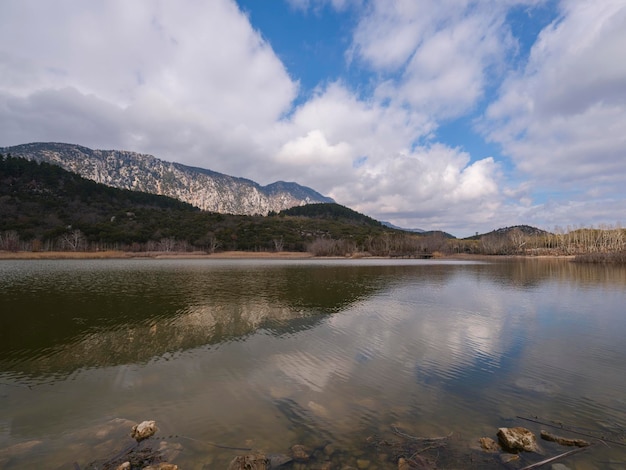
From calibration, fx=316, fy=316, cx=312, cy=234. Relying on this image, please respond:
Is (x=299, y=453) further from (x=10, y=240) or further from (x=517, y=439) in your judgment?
(x=10, y=240)

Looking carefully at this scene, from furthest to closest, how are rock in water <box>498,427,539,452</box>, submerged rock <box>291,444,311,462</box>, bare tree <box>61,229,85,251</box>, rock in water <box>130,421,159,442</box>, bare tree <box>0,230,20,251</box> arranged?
bare tree <box>61,229,85,251</box> < bare tree <box>0,230,20,251</box> < rock in water <box>130,421,159,442</box> < rock in water <box>498,427,539,452</box> < submerged rock <box>291,444,311,462</box>

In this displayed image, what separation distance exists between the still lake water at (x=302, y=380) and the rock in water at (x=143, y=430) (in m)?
0.18

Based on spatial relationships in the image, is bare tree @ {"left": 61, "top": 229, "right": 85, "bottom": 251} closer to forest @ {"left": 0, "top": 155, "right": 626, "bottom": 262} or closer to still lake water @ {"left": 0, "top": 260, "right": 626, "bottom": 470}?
forest @ {"left": 0, "top": 155, "right": 626, "bottom": 262}

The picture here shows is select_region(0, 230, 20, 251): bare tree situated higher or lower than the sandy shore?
higher

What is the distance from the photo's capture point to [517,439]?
25.0 feet

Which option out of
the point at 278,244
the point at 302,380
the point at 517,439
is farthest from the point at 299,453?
the point at 278,244

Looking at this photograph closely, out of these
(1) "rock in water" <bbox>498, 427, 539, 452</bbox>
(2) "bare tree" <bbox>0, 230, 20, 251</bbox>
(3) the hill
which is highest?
(3) the hill

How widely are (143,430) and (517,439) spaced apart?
928cm

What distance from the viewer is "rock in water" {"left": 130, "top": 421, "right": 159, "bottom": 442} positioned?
7.94 metres

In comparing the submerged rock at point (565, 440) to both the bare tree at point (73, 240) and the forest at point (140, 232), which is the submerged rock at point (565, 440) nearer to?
the forest at point (140, 232)

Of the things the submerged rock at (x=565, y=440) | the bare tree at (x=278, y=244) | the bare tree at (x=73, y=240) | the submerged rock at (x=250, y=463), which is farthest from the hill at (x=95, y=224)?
the submerged rock at (x=565, y=440)

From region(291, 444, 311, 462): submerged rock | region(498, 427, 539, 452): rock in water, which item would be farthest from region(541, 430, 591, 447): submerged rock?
region(291, 444, 311, 462): submerged rock

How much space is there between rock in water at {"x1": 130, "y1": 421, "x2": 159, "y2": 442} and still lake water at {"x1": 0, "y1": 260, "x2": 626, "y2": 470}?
0.60ft

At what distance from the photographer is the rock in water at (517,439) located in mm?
7453
